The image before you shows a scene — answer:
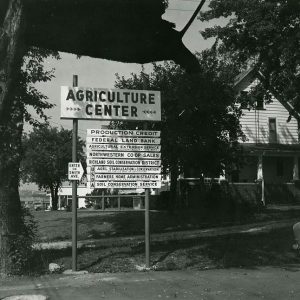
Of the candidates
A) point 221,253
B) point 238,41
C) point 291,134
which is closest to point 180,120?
point 238,41

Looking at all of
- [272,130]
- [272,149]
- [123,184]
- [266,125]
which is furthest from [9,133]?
[272,130]

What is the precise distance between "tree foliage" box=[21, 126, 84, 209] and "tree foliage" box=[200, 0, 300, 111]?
31552 millimetres

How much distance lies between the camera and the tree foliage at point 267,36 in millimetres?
18047

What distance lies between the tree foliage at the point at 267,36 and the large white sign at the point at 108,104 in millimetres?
8389

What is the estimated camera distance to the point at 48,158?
169ft

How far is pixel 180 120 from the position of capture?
21875 mm

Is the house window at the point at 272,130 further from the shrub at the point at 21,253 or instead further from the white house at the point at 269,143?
the shrub at the point at 21,253

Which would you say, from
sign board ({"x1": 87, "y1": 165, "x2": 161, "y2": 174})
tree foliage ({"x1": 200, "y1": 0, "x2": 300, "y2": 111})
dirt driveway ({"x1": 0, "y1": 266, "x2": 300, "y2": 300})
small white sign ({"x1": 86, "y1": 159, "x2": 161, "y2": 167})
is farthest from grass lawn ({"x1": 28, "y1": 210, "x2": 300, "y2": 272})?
tree foliage ({"x1": 200, "y1": 0, "x2": 300, "y2": 111})

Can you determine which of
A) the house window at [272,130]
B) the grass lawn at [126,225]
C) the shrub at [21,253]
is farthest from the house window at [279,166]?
the shrub at [21,253]

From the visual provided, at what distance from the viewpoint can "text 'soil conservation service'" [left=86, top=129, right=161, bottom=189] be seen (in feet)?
35.9

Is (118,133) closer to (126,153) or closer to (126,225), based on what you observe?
(126,153)

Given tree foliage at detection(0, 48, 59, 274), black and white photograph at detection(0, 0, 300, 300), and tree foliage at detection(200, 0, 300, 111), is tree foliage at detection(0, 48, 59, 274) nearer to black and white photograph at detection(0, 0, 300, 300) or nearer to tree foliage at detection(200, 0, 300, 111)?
black and white photograph at detection(0, 0, 300, 300)

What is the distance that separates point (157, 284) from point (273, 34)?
12.3 m

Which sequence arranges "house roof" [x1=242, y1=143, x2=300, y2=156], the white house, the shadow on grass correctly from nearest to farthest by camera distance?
the shadow on grass < "house roof" [x1=242, y1=143, x2=300, y2=156] < the white house
